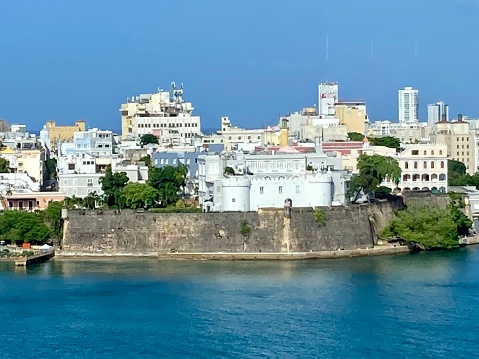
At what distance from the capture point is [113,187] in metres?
24.9

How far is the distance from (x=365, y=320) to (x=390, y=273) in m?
3.91

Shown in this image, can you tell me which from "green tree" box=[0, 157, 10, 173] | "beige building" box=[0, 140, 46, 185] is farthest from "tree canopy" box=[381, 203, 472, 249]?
"green tree" box=[0, 157, 10, 173]

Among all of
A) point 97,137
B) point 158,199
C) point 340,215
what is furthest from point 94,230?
point 97,137

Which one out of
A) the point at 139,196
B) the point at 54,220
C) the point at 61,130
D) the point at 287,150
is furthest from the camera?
the point at 61,130

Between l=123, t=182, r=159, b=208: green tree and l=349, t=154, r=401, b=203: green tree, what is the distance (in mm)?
3939

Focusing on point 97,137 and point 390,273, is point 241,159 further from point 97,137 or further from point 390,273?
point 97,137

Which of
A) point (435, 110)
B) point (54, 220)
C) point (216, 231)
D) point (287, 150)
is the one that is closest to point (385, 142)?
point (287, 150)

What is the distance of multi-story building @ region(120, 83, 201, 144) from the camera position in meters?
37.8

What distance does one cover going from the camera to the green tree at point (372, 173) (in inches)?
967

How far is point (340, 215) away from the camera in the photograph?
73.9 feet

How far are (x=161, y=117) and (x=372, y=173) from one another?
45.0 ft

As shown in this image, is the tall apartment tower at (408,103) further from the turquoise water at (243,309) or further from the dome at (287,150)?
the turquoise water at (243,309)

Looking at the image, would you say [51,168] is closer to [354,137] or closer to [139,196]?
[139,196]

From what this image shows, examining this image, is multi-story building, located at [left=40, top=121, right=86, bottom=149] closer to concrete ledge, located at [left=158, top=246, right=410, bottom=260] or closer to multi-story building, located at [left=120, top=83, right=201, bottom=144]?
multi-story building, located at [left=120, top=83, right=201, bottom=144]
